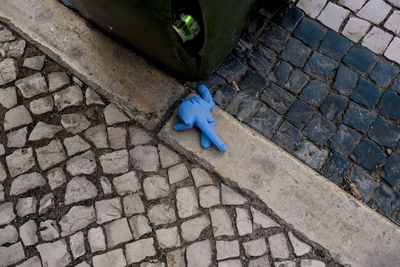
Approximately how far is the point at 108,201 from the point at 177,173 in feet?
1.82

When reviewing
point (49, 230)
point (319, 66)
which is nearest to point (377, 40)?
point (319, 66)

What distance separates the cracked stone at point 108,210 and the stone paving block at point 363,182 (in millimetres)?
1784

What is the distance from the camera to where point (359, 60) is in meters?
3.42

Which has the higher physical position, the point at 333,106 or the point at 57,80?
the point at 333,106

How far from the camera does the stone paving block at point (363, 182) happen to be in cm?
309

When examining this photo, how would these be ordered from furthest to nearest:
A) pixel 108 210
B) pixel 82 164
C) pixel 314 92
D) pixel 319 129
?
pixel 314 92
pixel 319 129
pixel 82 164
pixel 108 210

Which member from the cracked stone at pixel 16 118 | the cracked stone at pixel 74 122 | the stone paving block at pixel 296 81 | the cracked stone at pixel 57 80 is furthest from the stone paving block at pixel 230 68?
the cracked stone at pixel 16 118

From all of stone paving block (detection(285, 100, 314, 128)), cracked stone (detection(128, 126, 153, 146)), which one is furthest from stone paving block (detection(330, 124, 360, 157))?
cracked stone (detection(128, 126, 153, 146))

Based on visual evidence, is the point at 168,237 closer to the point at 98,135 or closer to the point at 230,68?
the point at 98,135

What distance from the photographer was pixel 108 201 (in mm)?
3057

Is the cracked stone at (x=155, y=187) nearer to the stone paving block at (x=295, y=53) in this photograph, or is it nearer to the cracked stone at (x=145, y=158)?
the cracked stone at (x=145, y=158)

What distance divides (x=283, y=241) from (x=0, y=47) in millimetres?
2825

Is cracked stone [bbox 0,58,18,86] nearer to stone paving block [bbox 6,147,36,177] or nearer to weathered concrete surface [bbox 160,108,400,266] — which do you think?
stone paving block [bbox 6,147,36,177]

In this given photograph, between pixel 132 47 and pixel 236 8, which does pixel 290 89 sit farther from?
pixel 132 47
